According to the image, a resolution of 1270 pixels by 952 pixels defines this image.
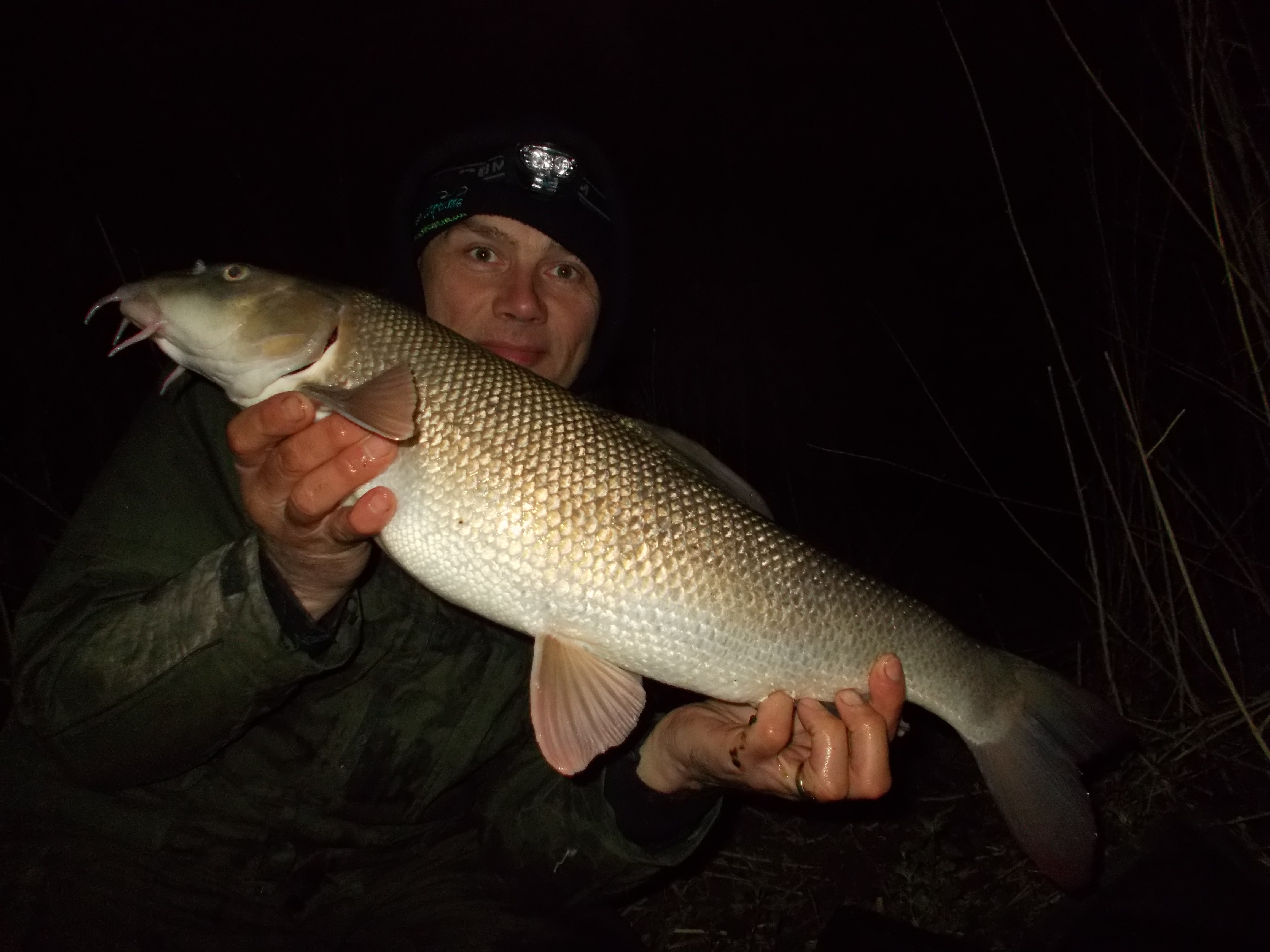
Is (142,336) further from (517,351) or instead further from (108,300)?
(517,351)

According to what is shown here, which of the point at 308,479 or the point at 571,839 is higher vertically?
the point at 308,479

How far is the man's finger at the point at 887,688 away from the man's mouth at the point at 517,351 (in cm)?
135

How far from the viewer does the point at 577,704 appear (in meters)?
1.67

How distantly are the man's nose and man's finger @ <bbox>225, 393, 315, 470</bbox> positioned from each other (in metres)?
1.00

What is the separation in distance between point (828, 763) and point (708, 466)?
74 cm

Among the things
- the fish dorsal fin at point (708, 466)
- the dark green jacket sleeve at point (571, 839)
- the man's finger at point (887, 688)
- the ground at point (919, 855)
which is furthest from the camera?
the ground at point (919, 855)

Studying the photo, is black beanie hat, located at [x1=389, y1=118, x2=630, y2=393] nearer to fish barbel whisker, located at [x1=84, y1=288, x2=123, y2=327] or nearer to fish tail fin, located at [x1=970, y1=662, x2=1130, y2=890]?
fish barbel whisker, located at [x1=84, y1=288, x2=123, y2=327]

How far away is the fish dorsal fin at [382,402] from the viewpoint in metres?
1.46

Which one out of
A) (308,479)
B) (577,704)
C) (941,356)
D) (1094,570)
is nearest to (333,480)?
(308,479)

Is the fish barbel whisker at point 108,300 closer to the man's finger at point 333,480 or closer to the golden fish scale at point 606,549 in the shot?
the golden fish scale at point 606,549

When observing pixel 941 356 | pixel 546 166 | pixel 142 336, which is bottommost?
pixel 941 356

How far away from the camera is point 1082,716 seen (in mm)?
1870

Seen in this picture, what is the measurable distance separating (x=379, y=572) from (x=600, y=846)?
3.31 ft

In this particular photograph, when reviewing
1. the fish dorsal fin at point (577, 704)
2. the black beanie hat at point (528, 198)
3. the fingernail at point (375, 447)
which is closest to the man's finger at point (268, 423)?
the fingernail at point (375, 447)
